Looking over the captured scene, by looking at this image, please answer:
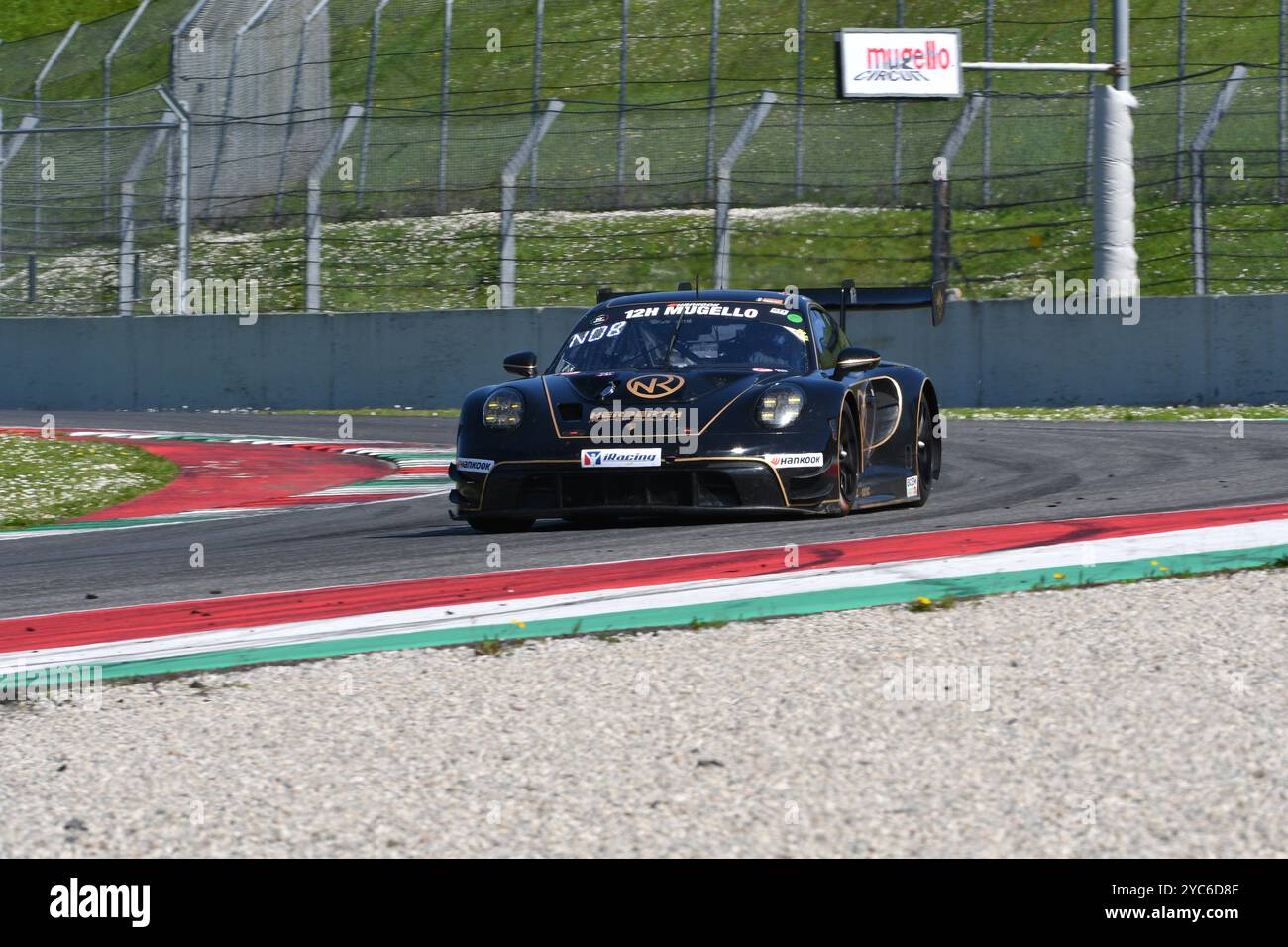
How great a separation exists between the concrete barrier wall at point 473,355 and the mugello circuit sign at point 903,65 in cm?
222

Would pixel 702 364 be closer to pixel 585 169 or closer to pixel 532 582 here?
pixel 532 582

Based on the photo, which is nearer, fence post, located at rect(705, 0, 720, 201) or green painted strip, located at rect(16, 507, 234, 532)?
green painted strip, located at rect(16, 507, 234, 532)

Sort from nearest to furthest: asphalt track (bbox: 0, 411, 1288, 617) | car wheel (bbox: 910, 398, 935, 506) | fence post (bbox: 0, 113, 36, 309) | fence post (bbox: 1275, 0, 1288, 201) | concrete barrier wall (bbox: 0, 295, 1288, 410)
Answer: asphalt track (bbox: 0, 411, 1288, 617) < car wheel (bbox: 910, 398, 935, 506) < concrete barrier wall (bbox: 0, 295, 1288, 410) < fence post (bbox: 1275, 0, 1288, 201) < fence post (bbox: 0, 113, 36, 309)

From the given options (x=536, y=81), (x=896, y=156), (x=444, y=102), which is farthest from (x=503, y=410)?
(x=536, y=81)

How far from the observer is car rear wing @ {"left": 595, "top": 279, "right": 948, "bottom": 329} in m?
9.75

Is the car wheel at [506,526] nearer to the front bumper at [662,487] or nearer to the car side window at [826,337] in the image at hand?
the front bumper at [662,487]

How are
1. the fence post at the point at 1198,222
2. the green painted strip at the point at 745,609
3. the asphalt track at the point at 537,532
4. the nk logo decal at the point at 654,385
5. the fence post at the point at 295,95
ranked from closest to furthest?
the green painted strip at the point at 745,609
the asphalt track at the point at 537,532
the nk logo decal at the point at 654,385
the fence post at the point at 1198,222
the fence post at the point at 295,95

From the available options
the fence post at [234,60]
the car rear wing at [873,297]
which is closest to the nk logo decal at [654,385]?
the car rear wing at [873,297]

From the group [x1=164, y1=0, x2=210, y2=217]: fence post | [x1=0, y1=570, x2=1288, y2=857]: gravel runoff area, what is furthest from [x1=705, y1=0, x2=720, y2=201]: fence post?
[x1=0, y1=570, x2=1288, y2=857]: gravel runoff area

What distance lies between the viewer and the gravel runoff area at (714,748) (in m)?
3.60

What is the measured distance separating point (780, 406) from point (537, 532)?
1.41 metres

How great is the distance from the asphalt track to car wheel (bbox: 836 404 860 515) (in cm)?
13

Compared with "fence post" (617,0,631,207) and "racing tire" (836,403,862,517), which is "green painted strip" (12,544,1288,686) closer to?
"racing tire" (836,403,862,517)

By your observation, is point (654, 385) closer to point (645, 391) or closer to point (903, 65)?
point (645, 391)
